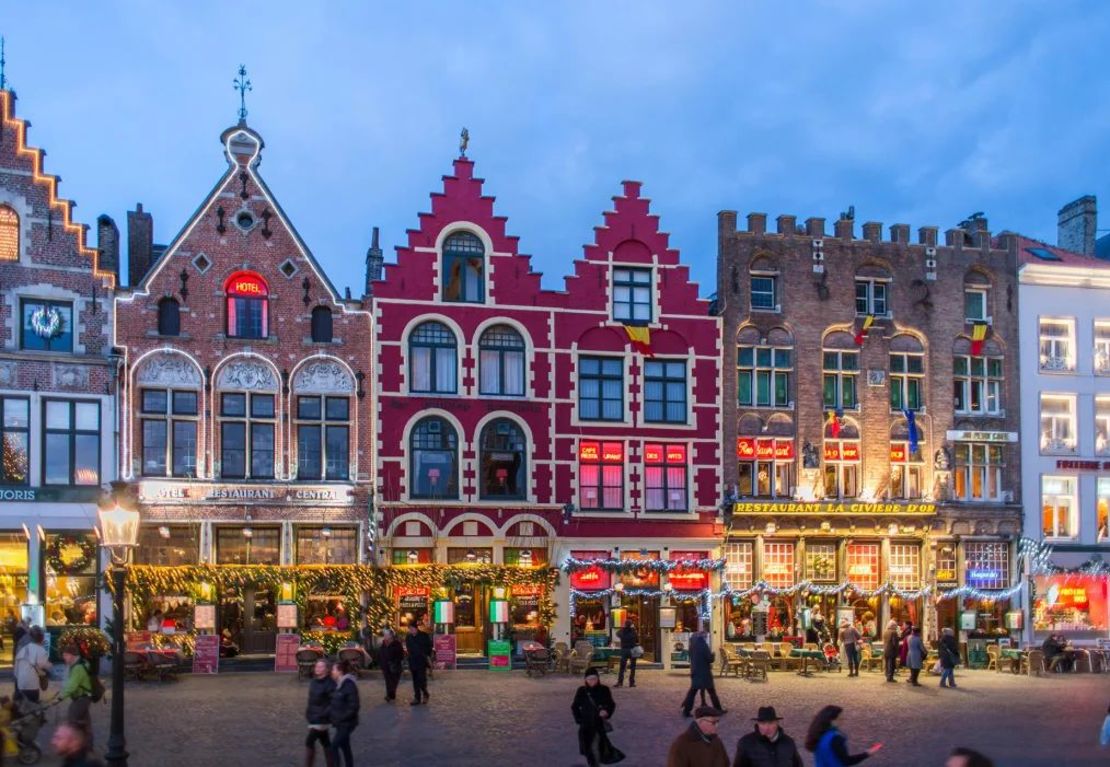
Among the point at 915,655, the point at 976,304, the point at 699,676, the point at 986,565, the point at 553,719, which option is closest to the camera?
the point at 553,719

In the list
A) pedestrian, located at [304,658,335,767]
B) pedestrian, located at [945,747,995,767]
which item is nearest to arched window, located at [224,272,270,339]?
pedestrian, located at [304,658,335,767]

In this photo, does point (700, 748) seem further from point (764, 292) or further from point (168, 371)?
point (764, 292)

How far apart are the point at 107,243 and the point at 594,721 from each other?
81.5ft

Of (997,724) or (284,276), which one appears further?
(284,276)

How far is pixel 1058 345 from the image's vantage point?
42.8 metres

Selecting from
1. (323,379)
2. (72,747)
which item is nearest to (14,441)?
(323,379)

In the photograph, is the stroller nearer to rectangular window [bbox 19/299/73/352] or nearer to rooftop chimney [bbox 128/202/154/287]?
Result: rectangular window [bbox 19/299/73/352]

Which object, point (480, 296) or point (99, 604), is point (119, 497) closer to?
point (99, 604)

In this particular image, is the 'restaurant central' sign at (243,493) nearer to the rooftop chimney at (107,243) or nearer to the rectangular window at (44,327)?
the rectangular window at (44,327)

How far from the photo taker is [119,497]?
19.1 metres

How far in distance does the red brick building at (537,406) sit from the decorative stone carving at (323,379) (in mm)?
1062

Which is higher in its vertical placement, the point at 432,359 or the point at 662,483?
the point at 432,359

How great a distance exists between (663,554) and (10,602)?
17.8m

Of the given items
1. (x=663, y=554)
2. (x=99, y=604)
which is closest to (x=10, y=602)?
(x=99, y=604)
